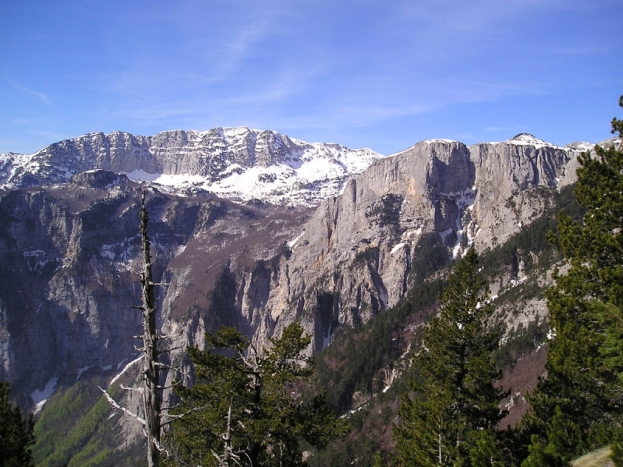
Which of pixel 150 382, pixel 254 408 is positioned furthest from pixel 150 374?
pixel 254 408

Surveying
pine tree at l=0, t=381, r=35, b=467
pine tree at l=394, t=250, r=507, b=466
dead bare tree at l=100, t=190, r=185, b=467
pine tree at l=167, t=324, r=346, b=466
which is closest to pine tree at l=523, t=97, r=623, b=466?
pine tree at l=394, t=250, r=507, b=466

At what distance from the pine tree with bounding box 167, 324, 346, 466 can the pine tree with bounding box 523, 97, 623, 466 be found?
951 centimetres

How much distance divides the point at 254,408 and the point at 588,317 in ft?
49.7

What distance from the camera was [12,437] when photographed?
2420 cm

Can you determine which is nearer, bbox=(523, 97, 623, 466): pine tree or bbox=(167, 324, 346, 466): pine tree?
bbox=(523, 97, 623, 466): pine tree

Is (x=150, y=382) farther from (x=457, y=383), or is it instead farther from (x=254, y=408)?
(x=457, y=383)

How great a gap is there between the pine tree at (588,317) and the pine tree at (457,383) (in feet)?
9.96

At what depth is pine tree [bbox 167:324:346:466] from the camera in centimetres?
1933

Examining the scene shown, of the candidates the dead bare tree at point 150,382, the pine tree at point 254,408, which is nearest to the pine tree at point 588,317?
the pine tree at point 254,408

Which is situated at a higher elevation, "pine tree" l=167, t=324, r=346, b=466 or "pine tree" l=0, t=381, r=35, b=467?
"pine tree" l=167, t=324, r=346, b=466

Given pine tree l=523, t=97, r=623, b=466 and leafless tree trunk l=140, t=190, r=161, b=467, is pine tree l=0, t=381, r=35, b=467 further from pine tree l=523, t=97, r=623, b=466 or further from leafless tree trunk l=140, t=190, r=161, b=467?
pine tree l=523, t=97, r=623, b=466

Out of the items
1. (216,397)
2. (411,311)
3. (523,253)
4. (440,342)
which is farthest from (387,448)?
(216,397)

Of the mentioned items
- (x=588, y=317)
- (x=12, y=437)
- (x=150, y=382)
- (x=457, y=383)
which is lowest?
(x=12, y=437)

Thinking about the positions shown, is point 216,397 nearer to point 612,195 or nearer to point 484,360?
point 484,360
